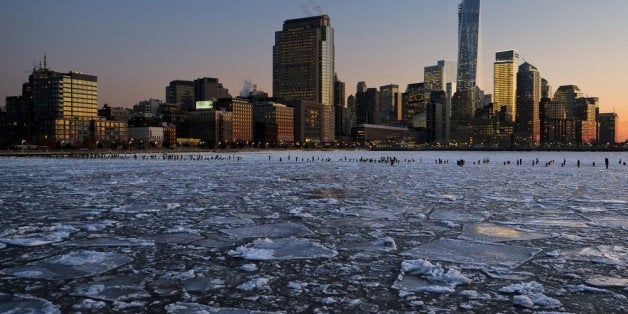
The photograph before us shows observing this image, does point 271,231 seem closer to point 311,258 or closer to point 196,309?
point 311,258

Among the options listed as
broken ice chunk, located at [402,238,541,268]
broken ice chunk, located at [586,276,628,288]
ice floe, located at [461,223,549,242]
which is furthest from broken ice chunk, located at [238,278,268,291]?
ice floe, located at [461,223,549,242]

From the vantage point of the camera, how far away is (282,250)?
11.0 m

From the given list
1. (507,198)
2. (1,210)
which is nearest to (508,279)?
(507,198)

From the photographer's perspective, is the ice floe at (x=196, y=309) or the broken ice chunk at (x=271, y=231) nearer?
the ice floe at (x=196, y=309)

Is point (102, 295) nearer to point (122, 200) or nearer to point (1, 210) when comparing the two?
point (1, 210)

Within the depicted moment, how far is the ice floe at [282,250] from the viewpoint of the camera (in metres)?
10.4

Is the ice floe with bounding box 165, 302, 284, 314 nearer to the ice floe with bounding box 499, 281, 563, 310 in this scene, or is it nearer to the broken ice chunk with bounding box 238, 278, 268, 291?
the broken ice chunk with bounding box 238, 278, 268, 291

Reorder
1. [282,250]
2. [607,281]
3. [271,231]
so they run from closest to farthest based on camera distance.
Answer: [607,281] → [282,250] → [271,231]

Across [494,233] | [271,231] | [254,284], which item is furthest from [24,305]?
[494,233]

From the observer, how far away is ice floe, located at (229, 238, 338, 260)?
10391mm

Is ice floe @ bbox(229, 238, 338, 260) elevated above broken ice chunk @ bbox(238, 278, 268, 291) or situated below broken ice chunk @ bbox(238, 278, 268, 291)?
below

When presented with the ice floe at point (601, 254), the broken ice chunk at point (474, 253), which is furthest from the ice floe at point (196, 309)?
the ice floe at point (601, 254)

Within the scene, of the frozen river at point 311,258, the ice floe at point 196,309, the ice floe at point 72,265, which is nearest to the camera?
the ice floe at point 196,309

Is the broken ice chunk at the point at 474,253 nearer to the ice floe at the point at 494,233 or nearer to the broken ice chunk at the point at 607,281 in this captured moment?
the ice floe at the point at 494,233
